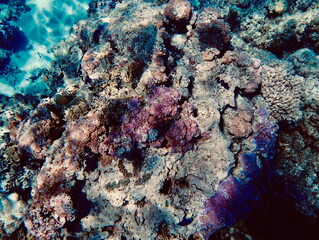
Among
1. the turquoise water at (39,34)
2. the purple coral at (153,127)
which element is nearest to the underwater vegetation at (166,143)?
the purple coral at (153,127)

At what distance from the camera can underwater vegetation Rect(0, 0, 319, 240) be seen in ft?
11.6

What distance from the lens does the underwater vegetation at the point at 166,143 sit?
3.53m

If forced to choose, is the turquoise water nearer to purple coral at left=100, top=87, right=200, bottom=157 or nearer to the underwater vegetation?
the underwater vegetation

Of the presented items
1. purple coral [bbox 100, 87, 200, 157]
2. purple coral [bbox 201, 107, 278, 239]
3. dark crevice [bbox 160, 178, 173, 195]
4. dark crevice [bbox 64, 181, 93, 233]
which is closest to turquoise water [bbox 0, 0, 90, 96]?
dark crevice [bbox 64, 181, 93, 233]

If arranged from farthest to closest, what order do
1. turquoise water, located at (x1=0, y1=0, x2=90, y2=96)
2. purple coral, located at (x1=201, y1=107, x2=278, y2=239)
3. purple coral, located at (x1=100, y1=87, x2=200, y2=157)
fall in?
turquoise water, located at (x1=0, y1=0, x2=90, y2=96)
purple coral, located at (x1=201, y1=107, x2=278, y2=239)
purple coral, located at (x1=100, y1=87, x2=200, y2=157)

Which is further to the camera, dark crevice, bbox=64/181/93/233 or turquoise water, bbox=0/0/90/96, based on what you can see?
turquoise water, bbox=0/0/90/96

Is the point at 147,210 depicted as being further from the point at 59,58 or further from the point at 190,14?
the point at 59,58

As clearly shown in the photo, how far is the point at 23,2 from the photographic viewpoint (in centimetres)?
974

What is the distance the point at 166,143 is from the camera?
3670 mm

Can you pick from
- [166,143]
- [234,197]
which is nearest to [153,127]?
[166,143]

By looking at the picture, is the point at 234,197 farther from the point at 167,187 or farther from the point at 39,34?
the point at 39,34

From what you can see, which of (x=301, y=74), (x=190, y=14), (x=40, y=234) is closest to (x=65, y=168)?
(x=40, y=234)

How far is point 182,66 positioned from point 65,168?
10.2ft

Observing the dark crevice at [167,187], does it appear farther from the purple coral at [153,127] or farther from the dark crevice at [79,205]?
the dark crevice at [79,205]
